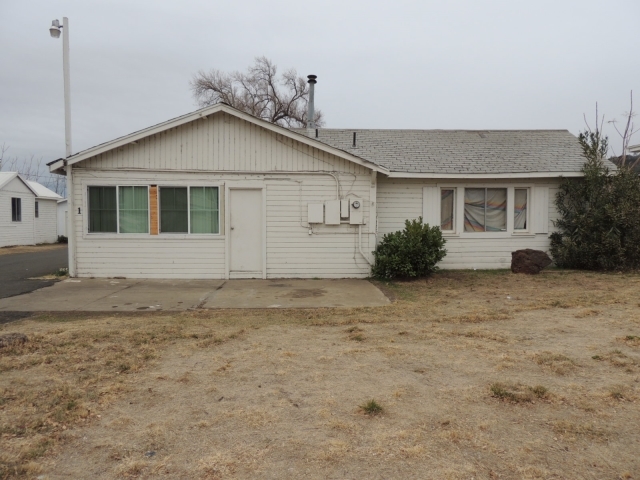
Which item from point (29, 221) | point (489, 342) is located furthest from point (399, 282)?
point (29, 221)

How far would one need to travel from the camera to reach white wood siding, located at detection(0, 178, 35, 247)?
2180 cm

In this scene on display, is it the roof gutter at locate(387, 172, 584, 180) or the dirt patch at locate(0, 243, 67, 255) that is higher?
the roof gutter at locate(387, 172, 584, 180)

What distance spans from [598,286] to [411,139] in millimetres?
6523

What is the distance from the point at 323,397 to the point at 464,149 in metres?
10.4

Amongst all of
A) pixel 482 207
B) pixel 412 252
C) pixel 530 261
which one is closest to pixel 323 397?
pixel 412 252

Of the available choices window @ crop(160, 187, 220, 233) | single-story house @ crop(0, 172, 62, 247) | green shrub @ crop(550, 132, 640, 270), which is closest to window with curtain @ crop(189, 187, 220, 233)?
window @ crop(160, 187, 220, 233)

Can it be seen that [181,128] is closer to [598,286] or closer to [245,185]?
[245,185]

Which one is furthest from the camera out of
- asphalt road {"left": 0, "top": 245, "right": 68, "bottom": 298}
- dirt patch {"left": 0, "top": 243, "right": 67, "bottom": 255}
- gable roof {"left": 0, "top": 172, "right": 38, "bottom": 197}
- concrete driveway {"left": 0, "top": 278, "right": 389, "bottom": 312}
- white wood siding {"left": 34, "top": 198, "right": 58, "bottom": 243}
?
white wood siding {"left": 34, "top": 198, "right": 58, "bottom": 243}

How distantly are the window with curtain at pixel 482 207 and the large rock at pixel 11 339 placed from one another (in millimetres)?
9662

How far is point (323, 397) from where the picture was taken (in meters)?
3.65

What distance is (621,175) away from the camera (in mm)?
10992

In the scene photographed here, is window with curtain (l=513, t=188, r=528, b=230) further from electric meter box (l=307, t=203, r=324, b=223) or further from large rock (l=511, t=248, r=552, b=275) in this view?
electric meter box (l=307, t=203, r=324, b=223)

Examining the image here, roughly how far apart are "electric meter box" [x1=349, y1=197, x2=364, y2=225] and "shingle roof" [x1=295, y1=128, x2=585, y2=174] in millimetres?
1278

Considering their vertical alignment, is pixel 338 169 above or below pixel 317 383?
above
